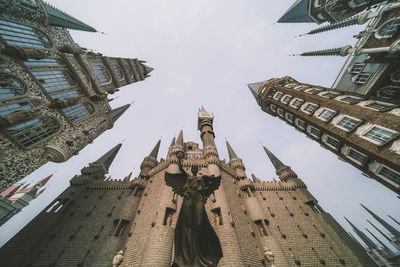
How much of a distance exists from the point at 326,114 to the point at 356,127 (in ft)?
11.7

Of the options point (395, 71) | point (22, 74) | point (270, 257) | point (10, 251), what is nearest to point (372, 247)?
point (395, 71)

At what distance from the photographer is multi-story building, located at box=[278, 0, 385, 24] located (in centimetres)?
1724

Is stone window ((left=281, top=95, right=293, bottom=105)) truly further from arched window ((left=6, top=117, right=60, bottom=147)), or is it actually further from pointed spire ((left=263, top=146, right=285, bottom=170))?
arched window ((left=6, top=117, right=60, bottom=147))

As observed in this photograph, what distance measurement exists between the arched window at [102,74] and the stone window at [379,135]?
103 ft

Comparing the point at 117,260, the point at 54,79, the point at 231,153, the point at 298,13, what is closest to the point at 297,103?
the point at 231,153

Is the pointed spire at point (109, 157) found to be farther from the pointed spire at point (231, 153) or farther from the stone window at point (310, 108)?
the stone window at point (310, 108)

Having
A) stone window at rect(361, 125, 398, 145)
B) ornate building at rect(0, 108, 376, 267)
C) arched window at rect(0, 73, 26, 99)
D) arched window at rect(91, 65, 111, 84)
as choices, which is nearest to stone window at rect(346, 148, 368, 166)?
stone window at rect(361, 125, 398, 145)

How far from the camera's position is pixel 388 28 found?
12.6 m

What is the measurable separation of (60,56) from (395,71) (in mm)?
33563

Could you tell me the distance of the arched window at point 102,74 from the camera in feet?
76.5

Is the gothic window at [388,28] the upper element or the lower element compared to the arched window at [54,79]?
lower

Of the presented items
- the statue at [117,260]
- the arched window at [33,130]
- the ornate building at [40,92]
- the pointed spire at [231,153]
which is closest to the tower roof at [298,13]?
the pointed spire at [231,153]

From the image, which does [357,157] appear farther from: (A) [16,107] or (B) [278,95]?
(A) [16,107]

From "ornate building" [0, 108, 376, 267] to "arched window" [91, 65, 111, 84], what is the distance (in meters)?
14.0
